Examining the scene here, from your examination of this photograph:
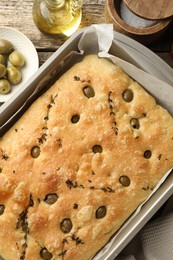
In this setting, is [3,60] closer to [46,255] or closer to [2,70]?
[2,70]

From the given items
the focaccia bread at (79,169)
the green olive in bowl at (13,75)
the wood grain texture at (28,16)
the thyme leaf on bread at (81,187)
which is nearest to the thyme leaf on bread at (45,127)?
the focaccia bread at (79,169)

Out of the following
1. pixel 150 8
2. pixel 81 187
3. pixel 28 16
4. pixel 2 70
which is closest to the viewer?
pixel 81 187

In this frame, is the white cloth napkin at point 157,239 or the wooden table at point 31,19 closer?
the white cloth napkin at point 157,239

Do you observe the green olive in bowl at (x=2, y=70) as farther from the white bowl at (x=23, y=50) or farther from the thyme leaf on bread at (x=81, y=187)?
the thyme leaf on bread at (x=81, y=187)

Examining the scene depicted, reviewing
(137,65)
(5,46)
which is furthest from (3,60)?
(137,65)

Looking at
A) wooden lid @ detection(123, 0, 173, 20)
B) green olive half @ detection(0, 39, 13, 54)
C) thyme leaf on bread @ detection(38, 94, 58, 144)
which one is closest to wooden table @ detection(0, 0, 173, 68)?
green olive half @ detection(0, 39, 13, 54)

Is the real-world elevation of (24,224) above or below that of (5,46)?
below
